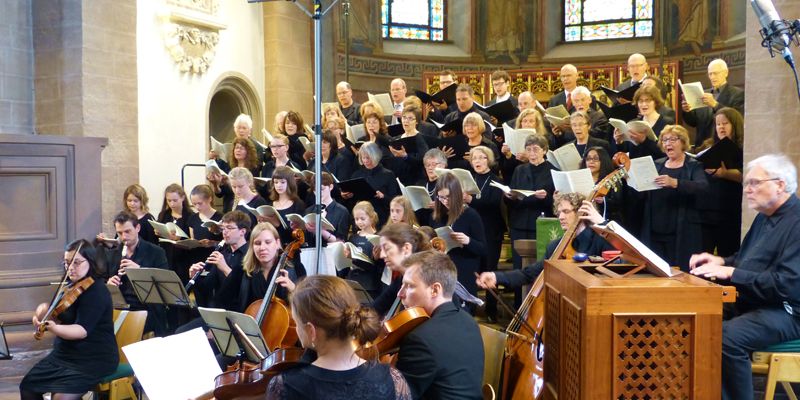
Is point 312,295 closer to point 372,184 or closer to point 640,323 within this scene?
point 640,323

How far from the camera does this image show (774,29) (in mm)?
3691

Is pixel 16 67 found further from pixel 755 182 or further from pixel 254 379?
pixel 755 182

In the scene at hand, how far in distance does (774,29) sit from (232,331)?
104 inches

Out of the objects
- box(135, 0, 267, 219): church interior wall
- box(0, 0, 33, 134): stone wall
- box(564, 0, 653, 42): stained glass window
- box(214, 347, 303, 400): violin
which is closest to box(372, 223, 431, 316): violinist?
box(214, 347, 303, 400): violin

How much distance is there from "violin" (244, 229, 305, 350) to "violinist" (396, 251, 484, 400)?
1.23 m

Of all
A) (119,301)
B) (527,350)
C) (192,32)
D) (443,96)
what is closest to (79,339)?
(119,301)

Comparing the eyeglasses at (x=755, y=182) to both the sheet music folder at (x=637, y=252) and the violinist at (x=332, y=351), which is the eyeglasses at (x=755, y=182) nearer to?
the sheet music folder at (x=637, y=252)

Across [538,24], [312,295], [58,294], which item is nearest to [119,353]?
[58,294]

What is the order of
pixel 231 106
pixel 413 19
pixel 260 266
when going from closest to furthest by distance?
1. pixel 260 266
2. pixel 231 106
3. pixel 413 19

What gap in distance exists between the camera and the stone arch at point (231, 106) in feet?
38.9

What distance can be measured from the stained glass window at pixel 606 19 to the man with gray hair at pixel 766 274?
391 inches

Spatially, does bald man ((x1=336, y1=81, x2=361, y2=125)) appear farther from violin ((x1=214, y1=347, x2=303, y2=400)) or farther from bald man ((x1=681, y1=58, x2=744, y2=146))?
violin ((x1=214, y1=347, x2=303, y2=400))

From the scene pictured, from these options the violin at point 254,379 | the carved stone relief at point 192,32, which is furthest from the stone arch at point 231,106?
the violin at point 254,379

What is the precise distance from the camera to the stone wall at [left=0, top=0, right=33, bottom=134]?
9.23 metres
